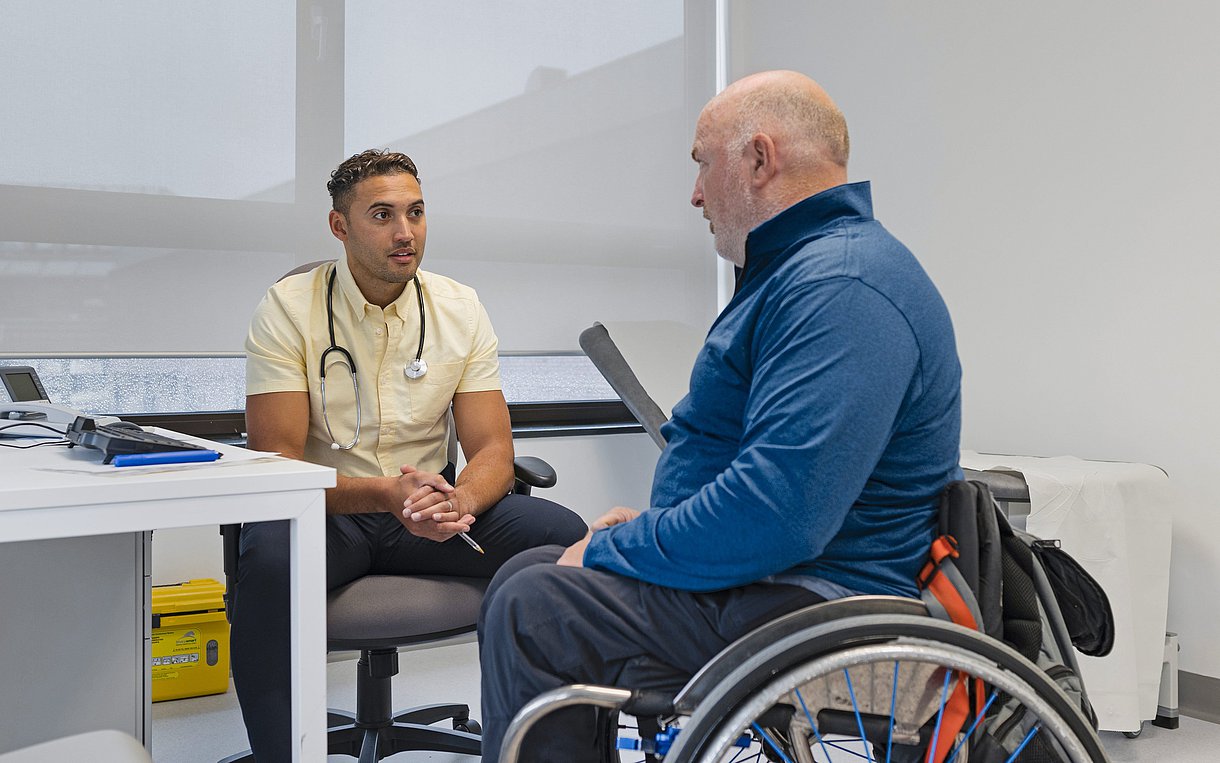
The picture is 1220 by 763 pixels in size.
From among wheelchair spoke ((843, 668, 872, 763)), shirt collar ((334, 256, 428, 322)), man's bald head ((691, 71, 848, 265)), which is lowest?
wheelchair spoke ((843, 668, 872, 763))

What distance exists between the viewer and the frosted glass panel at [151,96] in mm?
2654

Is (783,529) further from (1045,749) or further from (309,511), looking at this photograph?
(309,511)

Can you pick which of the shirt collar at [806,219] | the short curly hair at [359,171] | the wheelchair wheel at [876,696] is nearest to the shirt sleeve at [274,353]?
the short curly hair at [359,171]

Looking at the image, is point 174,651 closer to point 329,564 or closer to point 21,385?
point 21,385

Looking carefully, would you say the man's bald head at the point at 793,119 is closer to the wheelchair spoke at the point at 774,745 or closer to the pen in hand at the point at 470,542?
the wheelchair spoke at the point at 774,745

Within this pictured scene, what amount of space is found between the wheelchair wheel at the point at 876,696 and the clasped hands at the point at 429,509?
31.7 inches

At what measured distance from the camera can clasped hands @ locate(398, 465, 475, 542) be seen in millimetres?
1827

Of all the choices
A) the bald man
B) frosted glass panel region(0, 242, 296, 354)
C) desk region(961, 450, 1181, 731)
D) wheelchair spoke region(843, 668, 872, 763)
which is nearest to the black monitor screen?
frosted glass panel region(0, 242, 296, 354)

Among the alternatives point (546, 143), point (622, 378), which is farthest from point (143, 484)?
point (546, 143)

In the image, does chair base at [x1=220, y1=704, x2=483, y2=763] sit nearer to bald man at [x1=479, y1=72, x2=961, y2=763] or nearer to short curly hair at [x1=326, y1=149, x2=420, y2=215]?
bald man at [x1=479, y1=72, x2=961, y2=763]

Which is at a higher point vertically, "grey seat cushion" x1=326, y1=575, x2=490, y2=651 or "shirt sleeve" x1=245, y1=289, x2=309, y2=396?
"shirt sleeve" x1=245, y1=289, x2=309, y2=396

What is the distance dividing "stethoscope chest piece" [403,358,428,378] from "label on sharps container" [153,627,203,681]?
1.08 meters

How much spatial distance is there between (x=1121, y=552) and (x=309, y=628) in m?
1.80

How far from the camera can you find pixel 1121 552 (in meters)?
2.27
